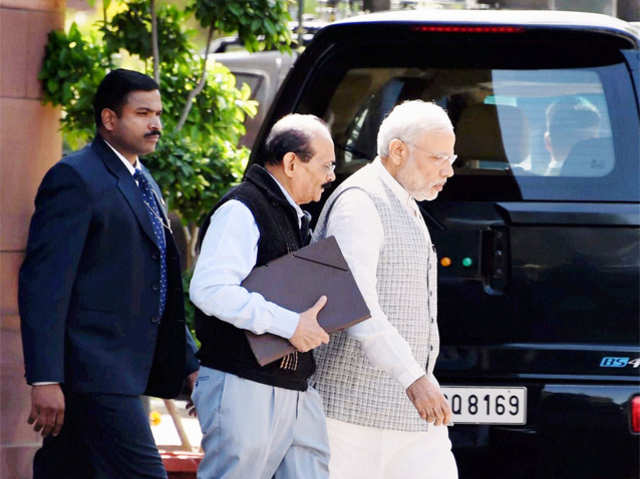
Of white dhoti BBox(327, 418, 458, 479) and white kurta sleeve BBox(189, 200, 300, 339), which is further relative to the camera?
white dhoti BBox(327, 418, 458, 479)

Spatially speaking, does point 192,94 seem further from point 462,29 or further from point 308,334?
point 308,334

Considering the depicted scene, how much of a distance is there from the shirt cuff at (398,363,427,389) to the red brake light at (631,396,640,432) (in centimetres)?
108

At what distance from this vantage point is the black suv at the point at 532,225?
492cm

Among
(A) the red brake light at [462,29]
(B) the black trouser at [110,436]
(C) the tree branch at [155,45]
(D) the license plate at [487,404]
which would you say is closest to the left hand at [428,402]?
(D) the license plate at [487,404]

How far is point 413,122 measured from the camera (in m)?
4.43

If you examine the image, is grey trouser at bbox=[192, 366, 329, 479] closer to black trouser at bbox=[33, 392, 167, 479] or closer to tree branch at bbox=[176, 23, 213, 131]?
black trouser at bbox=[33, 392, 167, 479]

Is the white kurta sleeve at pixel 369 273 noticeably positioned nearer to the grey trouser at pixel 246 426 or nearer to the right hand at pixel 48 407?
the grey trouser at pixel 246 426

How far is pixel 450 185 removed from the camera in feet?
16.6

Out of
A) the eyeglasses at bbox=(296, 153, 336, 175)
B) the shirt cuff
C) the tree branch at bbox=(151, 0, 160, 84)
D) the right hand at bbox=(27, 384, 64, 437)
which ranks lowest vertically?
the right hand at bbox=(27, 384, 64, 437)

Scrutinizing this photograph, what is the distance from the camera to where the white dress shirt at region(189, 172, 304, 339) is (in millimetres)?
3955

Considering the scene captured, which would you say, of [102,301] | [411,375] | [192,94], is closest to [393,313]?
[411,375]

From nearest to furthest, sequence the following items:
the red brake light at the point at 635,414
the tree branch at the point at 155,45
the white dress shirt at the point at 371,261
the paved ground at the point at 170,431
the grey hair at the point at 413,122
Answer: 1. the white dress shirt at the point at 371,261
2. the grey hair at the point at 413,122
3. the red brake light at the point at 635,414
4. the tree branch at the point at 155,45
5. the paved ground at the point at 170,431

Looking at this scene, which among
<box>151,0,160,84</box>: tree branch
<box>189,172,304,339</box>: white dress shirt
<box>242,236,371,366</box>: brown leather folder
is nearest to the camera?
<box>189,172,304,339</box>: white dress shirt

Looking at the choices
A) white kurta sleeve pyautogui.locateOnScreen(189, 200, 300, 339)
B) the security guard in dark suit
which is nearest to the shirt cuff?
white kurta sleeve pyautogui.locateOnScreen(189, 200, 300, 339)
